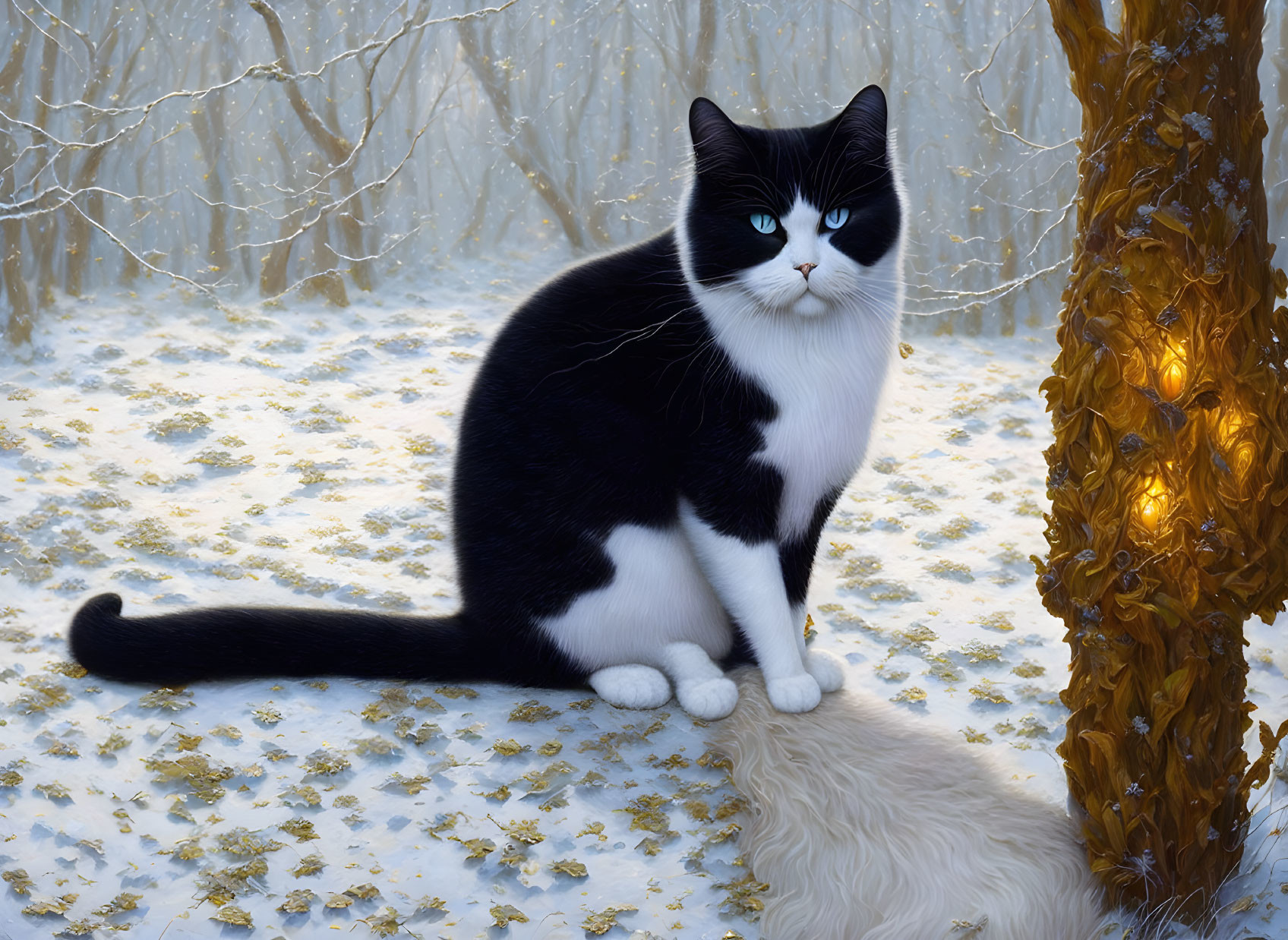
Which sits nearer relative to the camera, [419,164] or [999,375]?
[999,375]

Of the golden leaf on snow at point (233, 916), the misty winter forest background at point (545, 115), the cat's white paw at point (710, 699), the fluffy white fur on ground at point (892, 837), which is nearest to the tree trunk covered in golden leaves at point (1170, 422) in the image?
the fluffy white fur on ground at point (892, 837)

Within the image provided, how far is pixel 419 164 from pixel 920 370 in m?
2.89

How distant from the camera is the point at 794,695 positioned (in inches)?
84.1

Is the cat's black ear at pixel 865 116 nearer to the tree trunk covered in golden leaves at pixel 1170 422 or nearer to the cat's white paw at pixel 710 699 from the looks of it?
the tree trunk covered in golden leaves at pixel 1170 422

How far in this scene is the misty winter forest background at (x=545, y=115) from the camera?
5012 mm

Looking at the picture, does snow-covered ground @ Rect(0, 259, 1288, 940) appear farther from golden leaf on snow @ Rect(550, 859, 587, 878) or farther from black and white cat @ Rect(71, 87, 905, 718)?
black and white cat @ Rect(71, 87, 905, 718)

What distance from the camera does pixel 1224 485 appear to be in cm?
160

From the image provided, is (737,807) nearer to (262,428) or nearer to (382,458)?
(382,458)

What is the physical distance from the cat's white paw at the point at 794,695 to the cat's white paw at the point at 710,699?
90mm

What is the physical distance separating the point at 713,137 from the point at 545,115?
3771 mm

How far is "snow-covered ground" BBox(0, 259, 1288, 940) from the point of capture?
1.80 meters

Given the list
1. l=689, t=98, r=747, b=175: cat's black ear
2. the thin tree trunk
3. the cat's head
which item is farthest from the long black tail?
the thin tree trunk

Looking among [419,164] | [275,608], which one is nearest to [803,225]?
[275,608]

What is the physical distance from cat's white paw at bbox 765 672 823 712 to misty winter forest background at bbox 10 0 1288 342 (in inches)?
124
